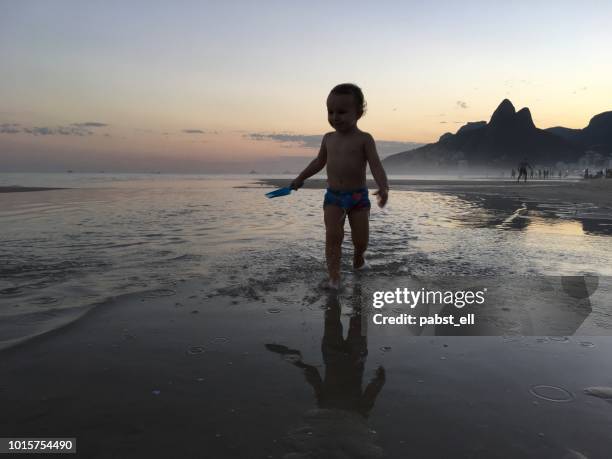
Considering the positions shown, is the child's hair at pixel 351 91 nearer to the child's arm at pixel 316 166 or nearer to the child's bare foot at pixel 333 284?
the child's arm at pixel 316 166

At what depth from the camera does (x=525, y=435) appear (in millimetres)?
1636

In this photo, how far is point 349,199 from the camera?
4496 mm

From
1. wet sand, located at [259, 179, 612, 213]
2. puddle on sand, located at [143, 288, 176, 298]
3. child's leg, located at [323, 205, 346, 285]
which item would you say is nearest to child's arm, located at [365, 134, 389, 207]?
child's leg, located at [323, 205, 346, 285]

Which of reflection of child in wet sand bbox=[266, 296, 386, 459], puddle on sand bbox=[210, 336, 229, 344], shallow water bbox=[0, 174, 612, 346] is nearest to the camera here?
reflection of child in wet sand bbox=[266, 296, 386, 459]

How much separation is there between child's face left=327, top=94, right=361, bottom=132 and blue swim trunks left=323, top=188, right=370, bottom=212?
0.76 meters

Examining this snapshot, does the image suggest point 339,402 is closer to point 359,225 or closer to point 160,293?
point 160,293

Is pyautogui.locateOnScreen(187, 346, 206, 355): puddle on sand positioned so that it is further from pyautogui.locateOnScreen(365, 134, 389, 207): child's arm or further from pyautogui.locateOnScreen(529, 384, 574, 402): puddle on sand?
pyautogui.locateOnScreen(365, 134, 389, 207): child's arm

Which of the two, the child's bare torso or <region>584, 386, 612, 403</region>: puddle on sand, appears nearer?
<region>584, 386, 612, 403</region>: puddle on sand

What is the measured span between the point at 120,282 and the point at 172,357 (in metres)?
2.11

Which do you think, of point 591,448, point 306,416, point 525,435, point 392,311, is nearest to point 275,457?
point 306,416

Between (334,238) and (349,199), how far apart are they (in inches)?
20.0

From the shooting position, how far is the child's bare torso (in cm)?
449

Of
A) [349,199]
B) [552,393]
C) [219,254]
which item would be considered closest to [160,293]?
[219,254]

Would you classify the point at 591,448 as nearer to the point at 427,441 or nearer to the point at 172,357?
the point at 427,441
